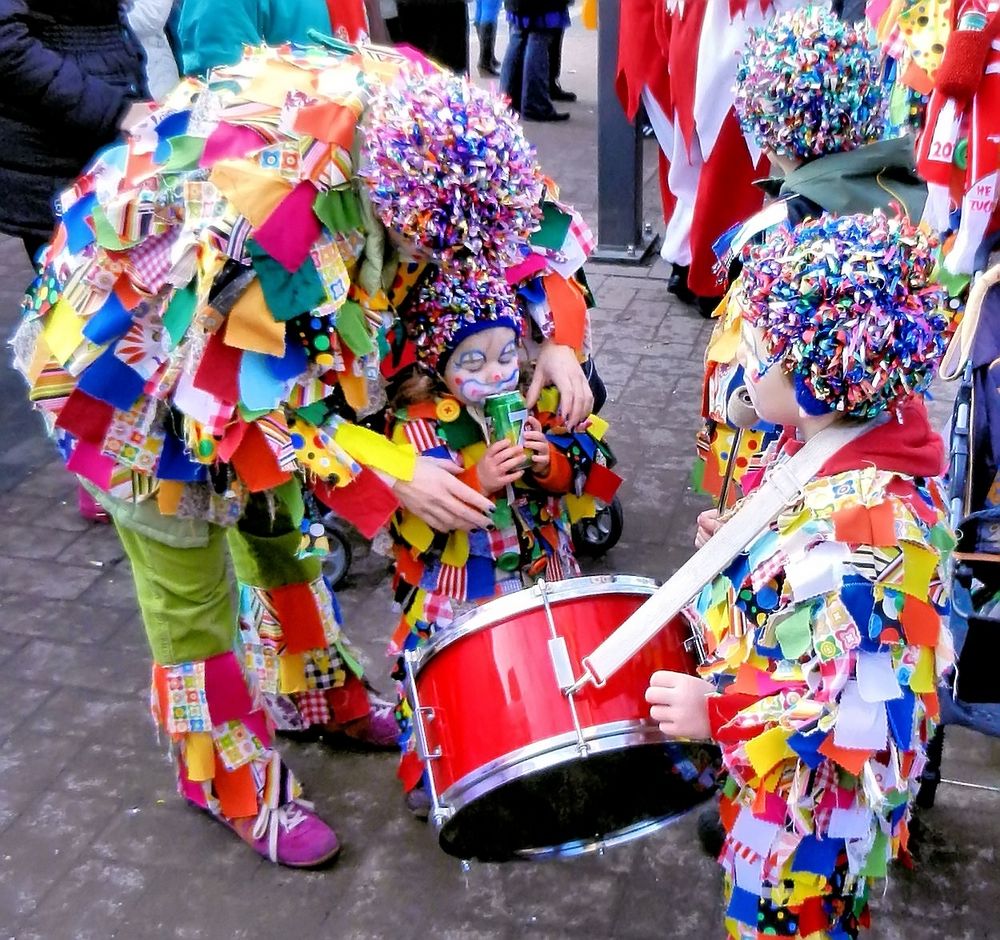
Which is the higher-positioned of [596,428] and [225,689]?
[596,428]

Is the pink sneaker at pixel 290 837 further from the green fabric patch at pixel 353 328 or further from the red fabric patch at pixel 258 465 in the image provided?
the green fabric patch at pixel 353 328

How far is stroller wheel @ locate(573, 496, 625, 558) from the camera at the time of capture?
362 cm

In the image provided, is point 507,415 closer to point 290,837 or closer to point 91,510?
point 290,837

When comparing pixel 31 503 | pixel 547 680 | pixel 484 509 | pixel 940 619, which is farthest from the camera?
pixel 31 503

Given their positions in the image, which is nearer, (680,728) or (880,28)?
(680,728)

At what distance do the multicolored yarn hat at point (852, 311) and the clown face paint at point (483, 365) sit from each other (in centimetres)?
67

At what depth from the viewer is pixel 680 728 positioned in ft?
5.89

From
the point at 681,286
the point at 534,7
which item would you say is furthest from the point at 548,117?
the point at 681,286

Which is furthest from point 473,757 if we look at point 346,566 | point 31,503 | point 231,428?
point 31,503

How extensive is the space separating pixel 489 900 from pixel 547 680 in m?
0.87

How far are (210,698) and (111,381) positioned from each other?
76 cm

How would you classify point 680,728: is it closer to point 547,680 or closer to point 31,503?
point 547,680

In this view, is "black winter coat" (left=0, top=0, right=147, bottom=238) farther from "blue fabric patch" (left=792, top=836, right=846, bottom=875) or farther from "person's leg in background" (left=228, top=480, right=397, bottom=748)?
"blue fabric patch" (left=792, top=836, right=846, bottom=875)

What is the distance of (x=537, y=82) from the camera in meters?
8.55
